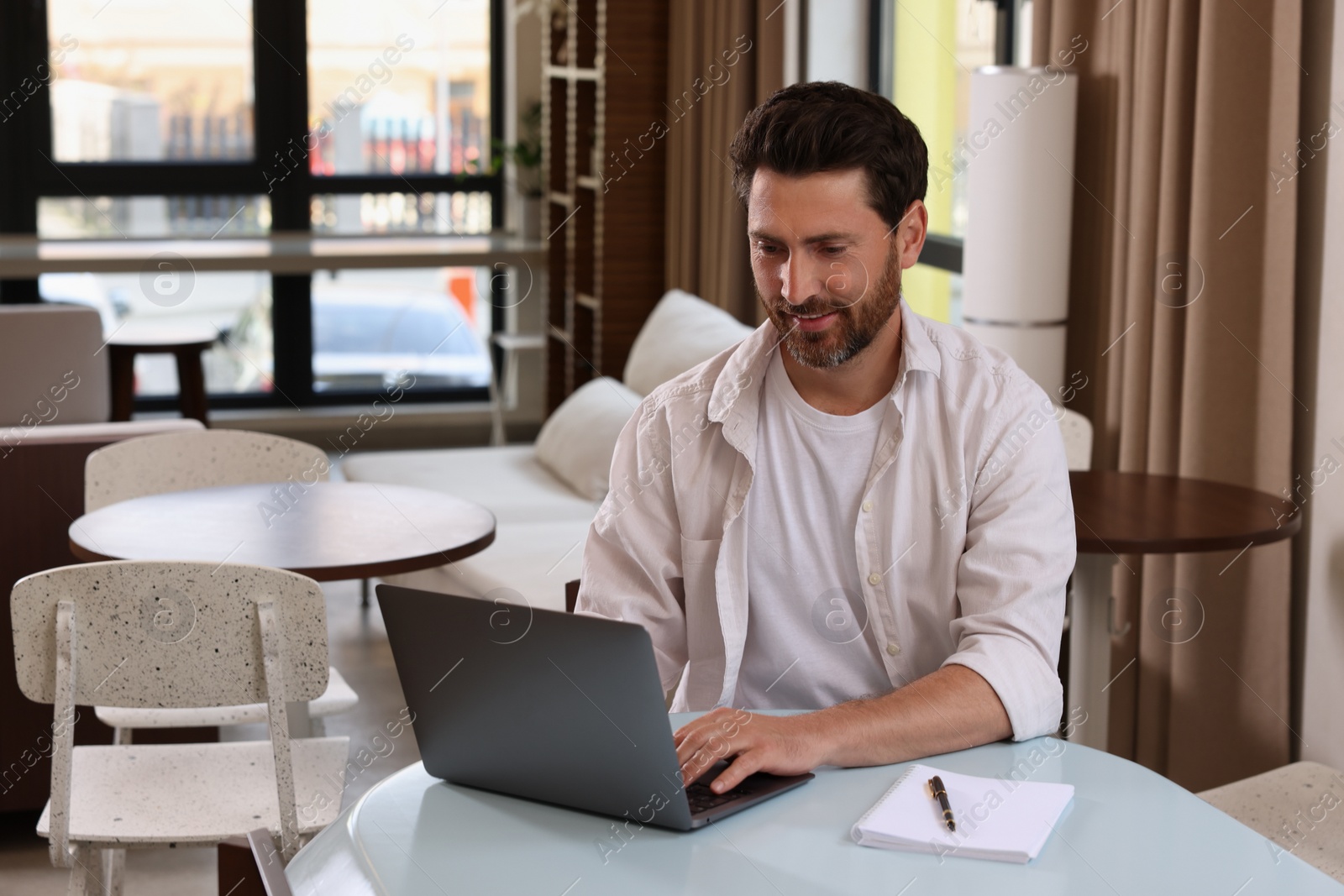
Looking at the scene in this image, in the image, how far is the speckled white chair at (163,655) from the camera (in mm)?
1996

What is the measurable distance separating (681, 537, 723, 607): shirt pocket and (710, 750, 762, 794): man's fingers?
0.40 metres

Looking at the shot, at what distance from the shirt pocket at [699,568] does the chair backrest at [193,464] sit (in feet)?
5.00

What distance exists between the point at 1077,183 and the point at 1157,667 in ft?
3.53

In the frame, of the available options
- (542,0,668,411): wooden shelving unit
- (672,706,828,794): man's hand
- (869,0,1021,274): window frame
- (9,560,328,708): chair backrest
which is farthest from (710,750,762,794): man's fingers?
(542,0,668,411): wooden shelving unit

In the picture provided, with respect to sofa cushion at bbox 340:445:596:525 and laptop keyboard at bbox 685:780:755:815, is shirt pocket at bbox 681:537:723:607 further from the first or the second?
sofa cushion at bbox 340:445:596:525

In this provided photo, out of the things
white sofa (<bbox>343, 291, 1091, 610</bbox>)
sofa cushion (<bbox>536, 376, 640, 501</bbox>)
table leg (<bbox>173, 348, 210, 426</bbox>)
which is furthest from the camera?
table leg (<bbox>173, 348, 210, 426</bbox>)

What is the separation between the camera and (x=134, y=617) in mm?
2008

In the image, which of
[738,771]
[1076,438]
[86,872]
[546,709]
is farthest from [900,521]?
[1076,438]

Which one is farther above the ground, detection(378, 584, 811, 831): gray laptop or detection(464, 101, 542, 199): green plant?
detection(464, 101, 542, 199): green plant

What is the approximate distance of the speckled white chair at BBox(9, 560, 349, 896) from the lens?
200cm

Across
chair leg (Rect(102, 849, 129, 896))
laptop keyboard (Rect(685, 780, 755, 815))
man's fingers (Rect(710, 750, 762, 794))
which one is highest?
man's fingers (Rect(710, 750, 762, 794))

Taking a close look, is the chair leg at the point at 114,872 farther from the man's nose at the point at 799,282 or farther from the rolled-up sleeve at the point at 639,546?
the man's nose at the point at 799,282

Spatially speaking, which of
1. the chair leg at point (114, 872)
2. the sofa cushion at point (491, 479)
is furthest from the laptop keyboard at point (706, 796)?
the sofa cushion at point (491, 479)

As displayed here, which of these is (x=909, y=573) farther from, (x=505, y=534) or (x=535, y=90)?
(x=535, y=90)
